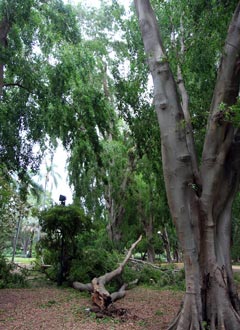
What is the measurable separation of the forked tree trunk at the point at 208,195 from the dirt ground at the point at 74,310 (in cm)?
123

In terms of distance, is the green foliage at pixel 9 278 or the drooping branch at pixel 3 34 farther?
the green foliage at pixel 9 278

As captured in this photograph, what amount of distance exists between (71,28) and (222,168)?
673 centimetres

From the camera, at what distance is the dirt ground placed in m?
5.61

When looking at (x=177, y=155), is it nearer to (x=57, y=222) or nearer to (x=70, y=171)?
(x=57, y=222)

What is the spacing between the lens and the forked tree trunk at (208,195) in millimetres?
4648

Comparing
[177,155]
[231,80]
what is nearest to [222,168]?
[177,155]

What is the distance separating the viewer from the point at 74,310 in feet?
21.9

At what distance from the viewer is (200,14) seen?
20.9ft

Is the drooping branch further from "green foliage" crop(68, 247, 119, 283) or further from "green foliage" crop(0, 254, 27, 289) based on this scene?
"green foliage" crop(68, 247, 119, 283)

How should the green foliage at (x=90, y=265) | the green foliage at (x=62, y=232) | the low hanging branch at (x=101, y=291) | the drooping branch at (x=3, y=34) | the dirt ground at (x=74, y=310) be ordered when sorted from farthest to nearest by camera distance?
1. the green foliage at (x=62, y=232)
2. the green foliage at (x=90, y=265)
3. the drooping branch at (x=3, y=34)
4. the low hanging branch at (x=101, y=291)
5. the dirt ground at (x=74, y=310)

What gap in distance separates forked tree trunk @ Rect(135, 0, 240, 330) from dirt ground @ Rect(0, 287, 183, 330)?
1.23 m

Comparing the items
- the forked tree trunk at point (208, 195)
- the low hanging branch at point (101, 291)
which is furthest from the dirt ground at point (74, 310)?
the forked tree trunk at point (208, 195)

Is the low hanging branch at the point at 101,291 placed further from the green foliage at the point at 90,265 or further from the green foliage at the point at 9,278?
the green foliage at the point at 9,278

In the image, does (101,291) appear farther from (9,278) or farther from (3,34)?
(3,34)
